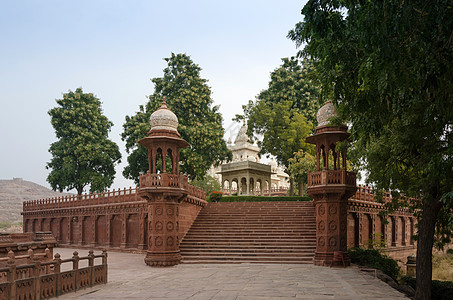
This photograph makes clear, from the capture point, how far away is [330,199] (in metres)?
20.8

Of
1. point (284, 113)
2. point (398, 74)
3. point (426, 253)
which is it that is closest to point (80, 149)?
point (284, 113)

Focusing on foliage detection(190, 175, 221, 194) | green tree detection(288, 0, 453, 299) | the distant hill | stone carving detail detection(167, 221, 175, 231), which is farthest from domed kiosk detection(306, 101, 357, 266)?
the distant hill

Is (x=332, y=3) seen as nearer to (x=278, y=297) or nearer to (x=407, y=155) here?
(x=407, y=155)

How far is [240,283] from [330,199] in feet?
25.5

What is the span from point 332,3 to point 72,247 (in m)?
31.9

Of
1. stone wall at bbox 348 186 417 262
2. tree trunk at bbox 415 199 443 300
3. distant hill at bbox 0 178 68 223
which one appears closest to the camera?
tree trunk at bbox 415 199 443 300

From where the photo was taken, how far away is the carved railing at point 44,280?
10969mm

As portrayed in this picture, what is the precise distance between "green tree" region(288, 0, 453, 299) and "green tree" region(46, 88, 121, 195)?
1270 inches

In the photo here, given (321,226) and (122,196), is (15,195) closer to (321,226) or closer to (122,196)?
(122,196)

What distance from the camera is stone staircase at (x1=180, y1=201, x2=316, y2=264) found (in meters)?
22.5

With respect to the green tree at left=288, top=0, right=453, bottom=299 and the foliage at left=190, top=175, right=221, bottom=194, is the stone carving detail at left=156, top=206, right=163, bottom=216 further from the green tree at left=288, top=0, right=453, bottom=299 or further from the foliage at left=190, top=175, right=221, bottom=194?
the foliage at left=190, top=175, right=221, bottom=194

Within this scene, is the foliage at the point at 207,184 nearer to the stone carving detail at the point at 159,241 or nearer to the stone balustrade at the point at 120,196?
the stone balustrade at the point at 120,196

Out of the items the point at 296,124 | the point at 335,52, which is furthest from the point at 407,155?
the point at 296,124

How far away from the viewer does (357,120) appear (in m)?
12.6
